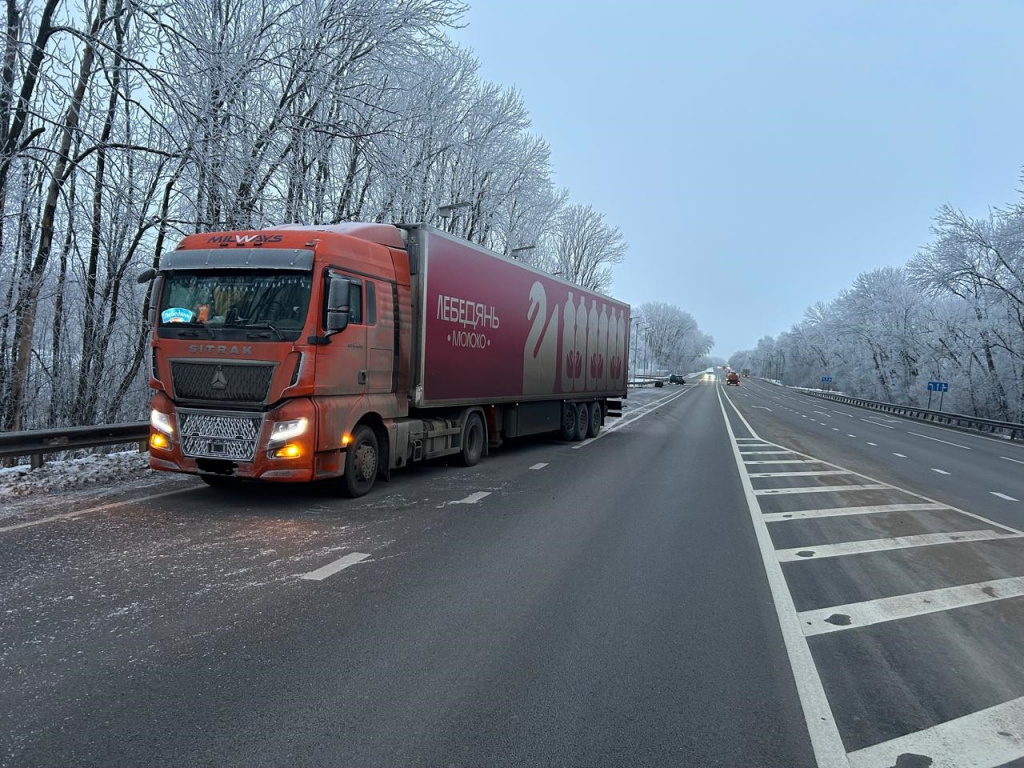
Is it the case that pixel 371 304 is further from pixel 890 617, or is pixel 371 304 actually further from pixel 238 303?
pixel 890 617

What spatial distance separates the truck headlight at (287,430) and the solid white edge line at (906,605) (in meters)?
5.56

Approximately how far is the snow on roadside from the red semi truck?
153 cm

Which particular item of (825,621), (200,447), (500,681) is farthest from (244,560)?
(825,621)

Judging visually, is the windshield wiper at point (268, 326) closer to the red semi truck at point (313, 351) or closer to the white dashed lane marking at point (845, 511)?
the red semi truck at point (313, 351)

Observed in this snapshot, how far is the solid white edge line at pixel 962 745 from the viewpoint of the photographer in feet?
10.8

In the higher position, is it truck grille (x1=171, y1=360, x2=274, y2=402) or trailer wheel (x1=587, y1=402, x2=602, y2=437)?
truck grille (x1=171, y1=360, x2=274, y2=402)

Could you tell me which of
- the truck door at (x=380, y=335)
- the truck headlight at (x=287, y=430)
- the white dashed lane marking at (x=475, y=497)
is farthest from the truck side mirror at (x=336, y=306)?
the white dashed lane marking at (x=475, y=497)

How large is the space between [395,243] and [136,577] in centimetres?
614

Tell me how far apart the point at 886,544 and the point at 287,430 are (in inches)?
271

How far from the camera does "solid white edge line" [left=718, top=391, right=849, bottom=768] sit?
335 cm

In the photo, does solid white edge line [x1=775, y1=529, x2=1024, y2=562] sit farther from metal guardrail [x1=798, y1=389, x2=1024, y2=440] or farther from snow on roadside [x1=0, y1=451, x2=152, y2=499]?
metal guardrail [x1=798, y1=389, x2=1024, y2=440]

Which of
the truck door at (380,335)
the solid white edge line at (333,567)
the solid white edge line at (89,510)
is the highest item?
the truck door at (380,335)

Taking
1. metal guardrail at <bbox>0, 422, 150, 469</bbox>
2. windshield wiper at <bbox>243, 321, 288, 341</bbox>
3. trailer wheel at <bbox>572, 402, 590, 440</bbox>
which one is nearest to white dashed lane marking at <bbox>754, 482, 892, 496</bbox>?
windshield wiper at <bbox>243, 321, 288, 341</bbox>

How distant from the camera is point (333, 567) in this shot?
6.05 m
